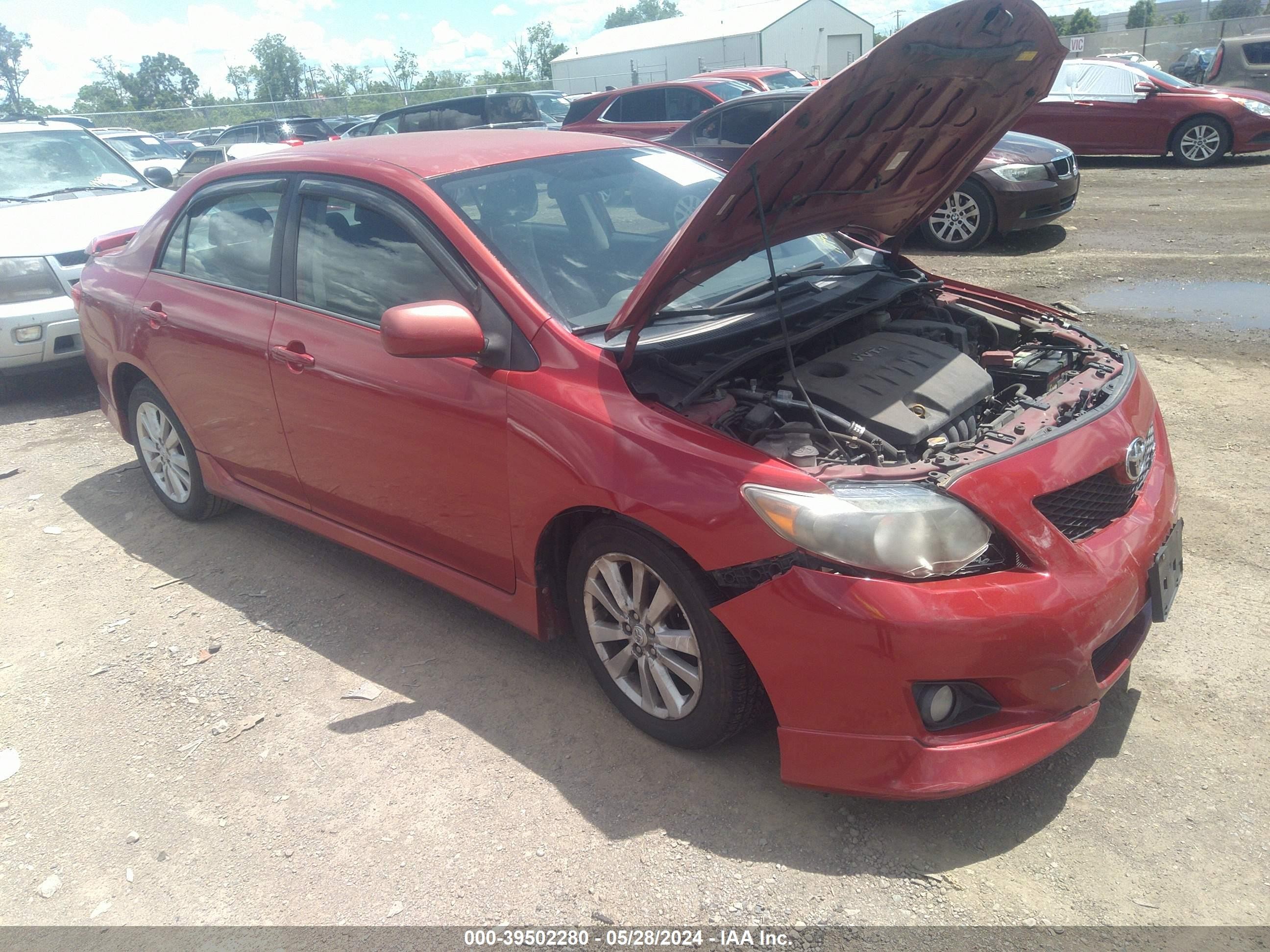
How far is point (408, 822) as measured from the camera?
284 cm

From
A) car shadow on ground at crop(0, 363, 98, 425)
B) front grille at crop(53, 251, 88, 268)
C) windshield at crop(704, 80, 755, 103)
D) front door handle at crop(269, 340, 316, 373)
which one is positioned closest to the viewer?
front door handle at crop(269, 340, 316, 373)

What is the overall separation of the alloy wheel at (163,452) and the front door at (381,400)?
1.18m

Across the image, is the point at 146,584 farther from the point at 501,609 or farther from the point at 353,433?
the point at 501,609

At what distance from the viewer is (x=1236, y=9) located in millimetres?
53844

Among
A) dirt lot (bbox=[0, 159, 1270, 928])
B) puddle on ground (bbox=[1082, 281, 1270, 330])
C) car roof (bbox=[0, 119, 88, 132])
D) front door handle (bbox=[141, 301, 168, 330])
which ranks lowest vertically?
dirt lot (bbox=[0, 159, 1270, 928])

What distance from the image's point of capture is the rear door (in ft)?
12.9

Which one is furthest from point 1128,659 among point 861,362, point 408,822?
point 408,822

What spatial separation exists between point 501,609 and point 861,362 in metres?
1.48

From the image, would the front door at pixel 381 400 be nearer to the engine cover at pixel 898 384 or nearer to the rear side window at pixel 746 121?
the engine cover at pixel 898 384

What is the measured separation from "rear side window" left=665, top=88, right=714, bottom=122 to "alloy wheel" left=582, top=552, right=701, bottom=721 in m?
11.0

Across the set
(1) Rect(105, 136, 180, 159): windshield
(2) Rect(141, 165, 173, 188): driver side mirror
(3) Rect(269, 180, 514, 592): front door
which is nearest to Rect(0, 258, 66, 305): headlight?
(2) Rect(141, 165, 173, 188): driver side mirror

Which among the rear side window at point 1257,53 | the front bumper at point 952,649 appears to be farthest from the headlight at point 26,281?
the rear side window at point 1257,53

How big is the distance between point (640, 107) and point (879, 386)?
461 inches

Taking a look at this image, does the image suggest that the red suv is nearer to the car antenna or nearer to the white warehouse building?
the car antenna
